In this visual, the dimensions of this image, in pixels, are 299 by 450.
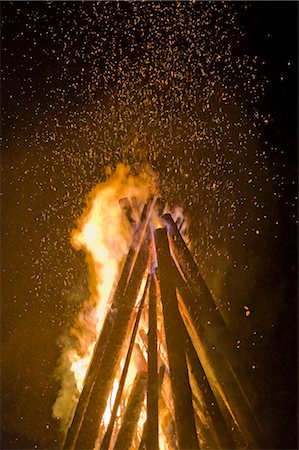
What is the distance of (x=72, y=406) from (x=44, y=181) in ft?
5.57

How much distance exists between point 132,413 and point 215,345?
56 cm

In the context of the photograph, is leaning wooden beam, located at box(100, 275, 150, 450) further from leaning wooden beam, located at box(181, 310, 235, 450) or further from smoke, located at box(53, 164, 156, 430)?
smoke, located at box(53, 164, 156, 430)

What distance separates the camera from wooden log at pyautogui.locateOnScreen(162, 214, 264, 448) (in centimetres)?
149

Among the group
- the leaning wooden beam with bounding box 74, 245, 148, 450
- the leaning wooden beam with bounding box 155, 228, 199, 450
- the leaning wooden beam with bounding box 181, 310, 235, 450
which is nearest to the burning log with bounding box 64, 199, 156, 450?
the leaning wooden beam with bounding box 74, 245, 148, 450

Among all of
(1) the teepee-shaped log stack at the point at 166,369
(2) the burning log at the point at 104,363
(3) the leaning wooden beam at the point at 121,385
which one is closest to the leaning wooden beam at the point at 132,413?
(1) the teepee-shaped log stack at the point at 166,369

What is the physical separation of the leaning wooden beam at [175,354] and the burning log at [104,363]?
161 millimetres

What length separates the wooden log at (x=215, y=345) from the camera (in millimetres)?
1491

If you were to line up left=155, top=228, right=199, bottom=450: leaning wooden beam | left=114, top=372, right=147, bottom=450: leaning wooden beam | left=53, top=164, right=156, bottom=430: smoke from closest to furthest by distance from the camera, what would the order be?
left=155, top=228, right=199, bottom=450: leaning wooden beam
left=114, top=372, right=147, bottom=450: leaning wooden beam
left=53, top=164, right=156, bottom=430: smoke

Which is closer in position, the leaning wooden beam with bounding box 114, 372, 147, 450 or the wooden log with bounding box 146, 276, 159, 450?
the wooden log with bounding box 146, 276, 159, 450

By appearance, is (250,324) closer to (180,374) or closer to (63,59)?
(180,374)

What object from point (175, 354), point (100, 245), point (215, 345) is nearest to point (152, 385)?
point (175, 354)

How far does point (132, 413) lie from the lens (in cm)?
183

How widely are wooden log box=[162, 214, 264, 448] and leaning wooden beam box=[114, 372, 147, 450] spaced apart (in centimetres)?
32

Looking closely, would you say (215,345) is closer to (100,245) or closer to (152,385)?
(152,385)
